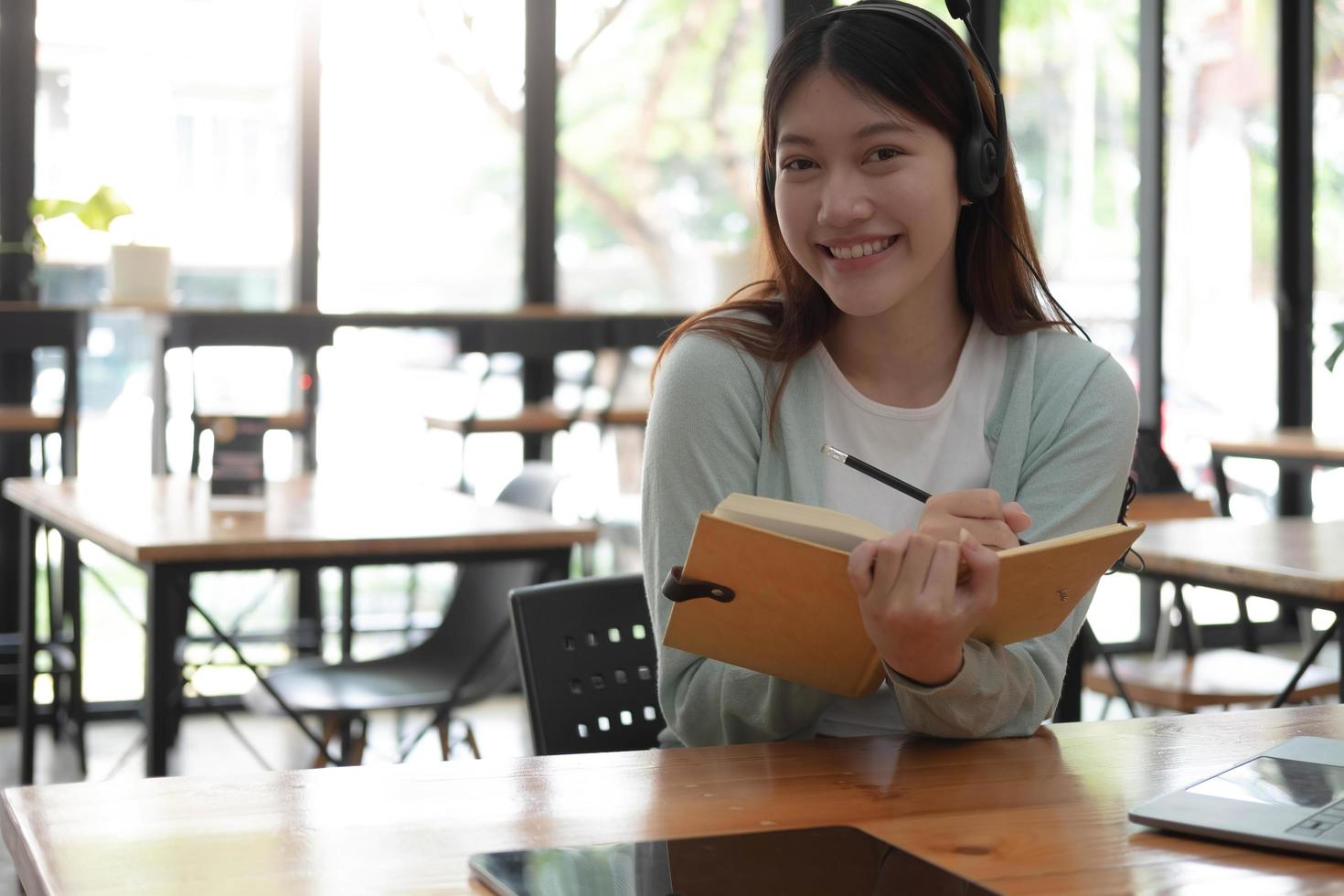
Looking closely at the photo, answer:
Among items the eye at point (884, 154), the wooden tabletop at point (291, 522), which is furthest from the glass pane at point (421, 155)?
the eye at point (884, 154)

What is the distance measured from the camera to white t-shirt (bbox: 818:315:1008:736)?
1525 millimetres

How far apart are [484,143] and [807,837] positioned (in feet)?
14.9

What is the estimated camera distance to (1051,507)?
1.46m

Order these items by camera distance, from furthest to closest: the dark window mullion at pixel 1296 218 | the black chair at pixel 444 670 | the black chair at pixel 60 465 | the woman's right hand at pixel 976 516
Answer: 1. the dark window mullion at pixel 1296 218
2. the black chair at pixel 60 465
3. the black chair at pixel 444 670
4. the woman's right hand at pixel 976 516

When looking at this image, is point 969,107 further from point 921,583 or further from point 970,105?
point 921,583

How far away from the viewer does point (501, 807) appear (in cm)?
102

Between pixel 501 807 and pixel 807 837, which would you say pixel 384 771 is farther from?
pixel 807 837

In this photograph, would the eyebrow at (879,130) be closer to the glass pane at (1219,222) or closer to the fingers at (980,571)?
the fingers at (980,571)

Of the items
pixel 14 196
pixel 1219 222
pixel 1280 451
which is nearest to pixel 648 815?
pixel 1280 451

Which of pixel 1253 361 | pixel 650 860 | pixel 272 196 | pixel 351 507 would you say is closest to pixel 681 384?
pixel 650 860

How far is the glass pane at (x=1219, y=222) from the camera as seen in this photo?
5.81 m

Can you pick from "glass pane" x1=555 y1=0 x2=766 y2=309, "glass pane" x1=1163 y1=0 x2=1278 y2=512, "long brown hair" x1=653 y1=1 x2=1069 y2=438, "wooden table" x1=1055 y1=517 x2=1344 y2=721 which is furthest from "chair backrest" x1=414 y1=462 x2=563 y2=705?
"glass pane" x1=1163 y1=0 x2=1278 y2=512

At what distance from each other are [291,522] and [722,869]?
2.03 metres

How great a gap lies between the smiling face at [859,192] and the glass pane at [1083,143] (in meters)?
4.34
